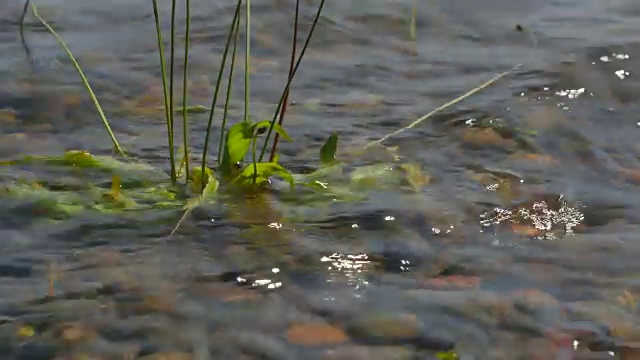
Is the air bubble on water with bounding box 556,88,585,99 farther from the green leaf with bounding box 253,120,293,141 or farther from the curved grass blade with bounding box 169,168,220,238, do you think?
the curved grass blade with bounding box 169,168,220,238

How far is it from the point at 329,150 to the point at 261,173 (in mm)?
242

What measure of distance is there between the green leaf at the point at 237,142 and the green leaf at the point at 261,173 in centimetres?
4

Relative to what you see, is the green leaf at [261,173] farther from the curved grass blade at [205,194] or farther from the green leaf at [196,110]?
the green leaf at [196,110]

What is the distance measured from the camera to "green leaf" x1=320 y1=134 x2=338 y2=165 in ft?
9.29

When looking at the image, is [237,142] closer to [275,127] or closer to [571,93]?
[275,127]

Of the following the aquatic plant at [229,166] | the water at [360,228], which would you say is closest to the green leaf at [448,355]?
the water at [360,228]

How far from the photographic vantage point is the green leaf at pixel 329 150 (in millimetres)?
2832

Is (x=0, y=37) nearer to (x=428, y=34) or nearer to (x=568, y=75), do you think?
(x=428, y=34)

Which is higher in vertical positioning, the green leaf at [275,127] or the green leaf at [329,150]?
the green leaf at [275,127]

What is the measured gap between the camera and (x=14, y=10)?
4750 millimetres

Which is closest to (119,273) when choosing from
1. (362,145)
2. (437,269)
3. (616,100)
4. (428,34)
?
(437,269)

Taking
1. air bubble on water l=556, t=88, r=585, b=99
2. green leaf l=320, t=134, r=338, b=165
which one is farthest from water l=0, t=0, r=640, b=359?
green leaf l=320, t=134, r=338, b=165

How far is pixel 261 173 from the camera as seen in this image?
2.72m

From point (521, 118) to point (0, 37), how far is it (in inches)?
92.3
